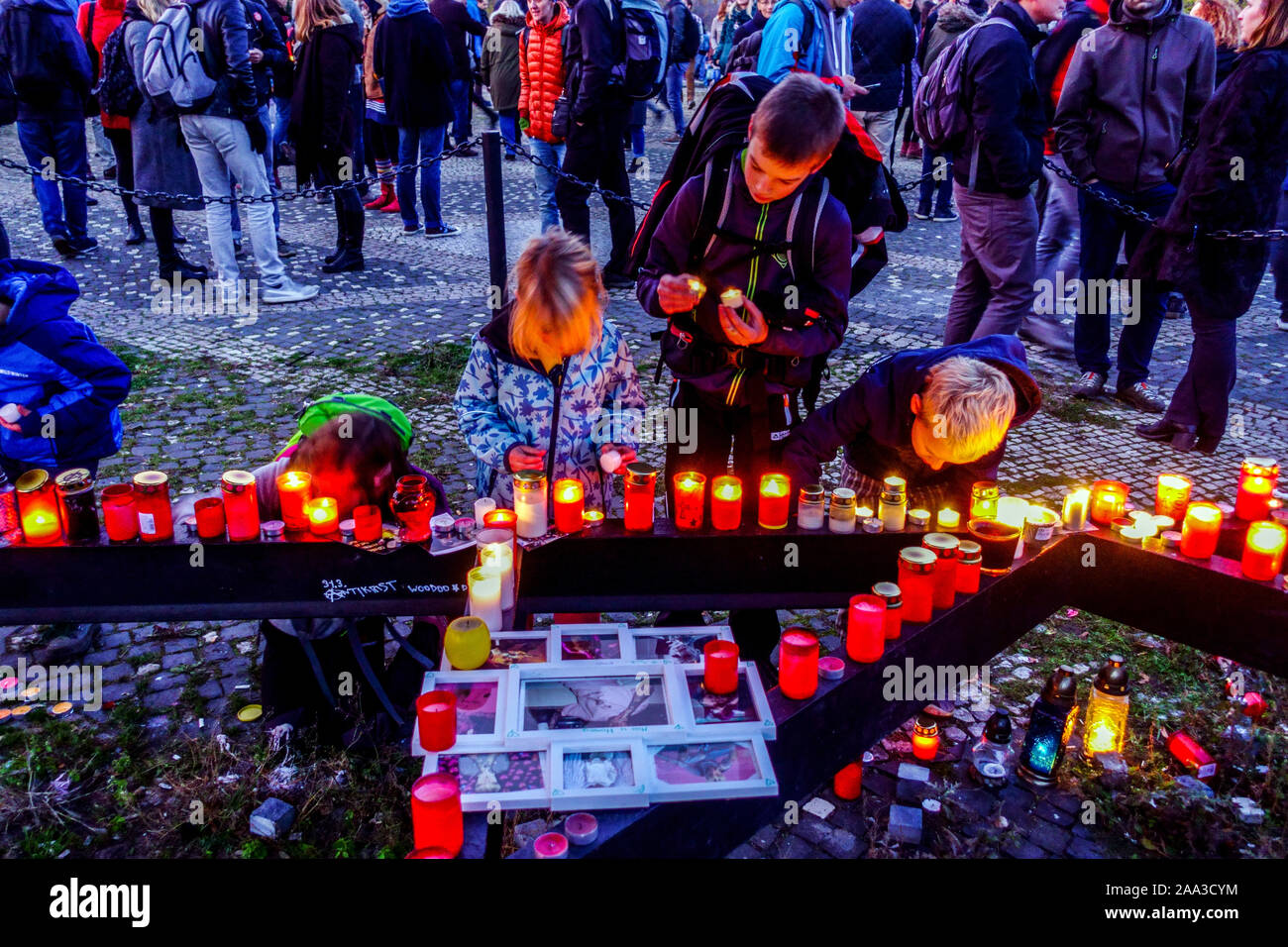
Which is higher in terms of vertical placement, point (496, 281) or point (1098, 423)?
point (496, 281)

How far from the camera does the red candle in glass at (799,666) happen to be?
7.23 ft

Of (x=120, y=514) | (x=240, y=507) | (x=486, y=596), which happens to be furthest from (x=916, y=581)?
(x=120, y=514)

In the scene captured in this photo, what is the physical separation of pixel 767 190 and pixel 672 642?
1.50m

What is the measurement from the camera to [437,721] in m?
2.05

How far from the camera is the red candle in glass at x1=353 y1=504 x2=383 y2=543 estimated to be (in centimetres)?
275

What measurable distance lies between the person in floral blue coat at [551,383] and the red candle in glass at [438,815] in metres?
1.31

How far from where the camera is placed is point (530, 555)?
280 cm

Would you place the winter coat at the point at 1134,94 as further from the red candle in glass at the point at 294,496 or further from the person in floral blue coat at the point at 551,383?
the red candle in glass at the point at 294,496

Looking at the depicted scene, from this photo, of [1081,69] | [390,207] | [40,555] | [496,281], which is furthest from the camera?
[390,207]
